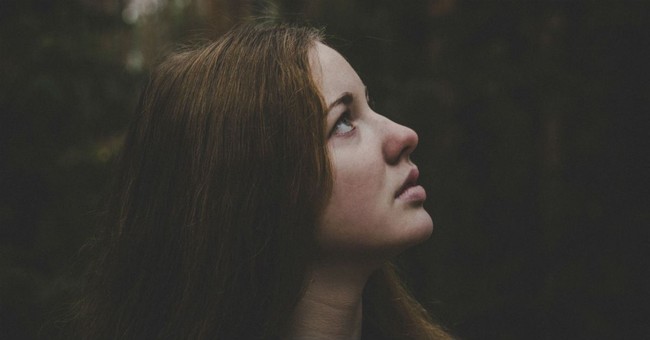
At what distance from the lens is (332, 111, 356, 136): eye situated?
4.54ft

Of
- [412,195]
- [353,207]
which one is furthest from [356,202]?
[412,195]

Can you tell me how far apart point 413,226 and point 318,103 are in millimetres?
356

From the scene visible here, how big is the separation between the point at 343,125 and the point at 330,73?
0.43 feet

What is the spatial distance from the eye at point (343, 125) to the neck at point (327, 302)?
0.32 metres

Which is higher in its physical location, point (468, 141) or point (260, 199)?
point (260, 199)

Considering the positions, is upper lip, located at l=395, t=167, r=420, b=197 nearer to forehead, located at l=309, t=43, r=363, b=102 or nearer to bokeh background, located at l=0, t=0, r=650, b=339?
forehead, located at l=309, t=43, r=363, b=102

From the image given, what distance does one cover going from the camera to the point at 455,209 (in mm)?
Answer: 3398

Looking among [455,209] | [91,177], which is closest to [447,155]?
[455,209]

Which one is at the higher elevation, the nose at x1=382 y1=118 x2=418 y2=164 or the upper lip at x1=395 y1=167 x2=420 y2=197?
the nose at x1=382 y1=118 x2=418 y2=164

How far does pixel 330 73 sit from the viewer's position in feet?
4.66

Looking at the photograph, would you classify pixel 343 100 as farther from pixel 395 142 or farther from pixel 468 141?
pixel 468 141

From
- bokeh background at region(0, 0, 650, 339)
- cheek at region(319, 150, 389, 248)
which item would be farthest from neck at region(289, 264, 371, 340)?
bokeh background at region(0, 0, 650, 339)

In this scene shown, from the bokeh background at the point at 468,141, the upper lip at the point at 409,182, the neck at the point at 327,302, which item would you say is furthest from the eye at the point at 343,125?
the bokeh background at the point at 468,141

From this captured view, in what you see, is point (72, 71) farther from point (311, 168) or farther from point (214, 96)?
point (311, 168)
